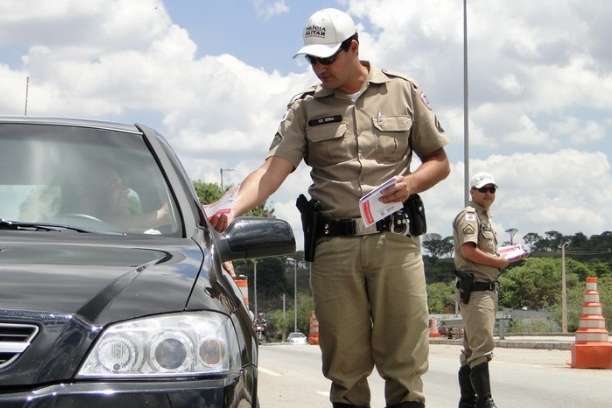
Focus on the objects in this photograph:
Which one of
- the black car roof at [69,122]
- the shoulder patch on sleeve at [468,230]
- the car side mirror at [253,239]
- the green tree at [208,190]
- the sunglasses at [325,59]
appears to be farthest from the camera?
the green tree at [208,190]

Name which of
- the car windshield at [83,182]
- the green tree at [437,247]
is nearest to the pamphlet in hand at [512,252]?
the car windshield at [83,182]

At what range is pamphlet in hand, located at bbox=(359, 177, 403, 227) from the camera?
503cm

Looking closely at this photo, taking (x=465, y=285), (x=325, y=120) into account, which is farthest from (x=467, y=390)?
(x=325, y=120)

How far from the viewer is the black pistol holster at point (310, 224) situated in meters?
5.30

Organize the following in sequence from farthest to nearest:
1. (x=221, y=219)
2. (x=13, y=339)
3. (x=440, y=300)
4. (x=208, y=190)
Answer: (x=440, y=300)
(x=208, y=190)
(x=221, y=219)
(x=13, y=339)

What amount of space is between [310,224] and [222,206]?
18.1 inches

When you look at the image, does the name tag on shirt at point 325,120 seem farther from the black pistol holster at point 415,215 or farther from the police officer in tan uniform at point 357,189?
the black pistol holster at point 415,215

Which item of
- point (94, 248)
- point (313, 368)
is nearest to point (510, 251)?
point (94, 248)

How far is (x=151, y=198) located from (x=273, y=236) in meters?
0.45

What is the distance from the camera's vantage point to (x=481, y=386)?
8.02 meters

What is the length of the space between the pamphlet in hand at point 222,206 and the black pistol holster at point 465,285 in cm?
340

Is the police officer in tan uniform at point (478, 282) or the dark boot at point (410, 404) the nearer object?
the dark boot at point (410, 404)

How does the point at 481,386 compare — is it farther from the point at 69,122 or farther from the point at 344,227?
the point at 69,122

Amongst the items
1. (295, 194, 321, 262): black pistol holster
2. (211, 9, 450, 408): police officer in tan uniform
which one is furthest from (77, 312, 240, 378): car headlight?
(295, 194, 321, 262): black pistol holster
